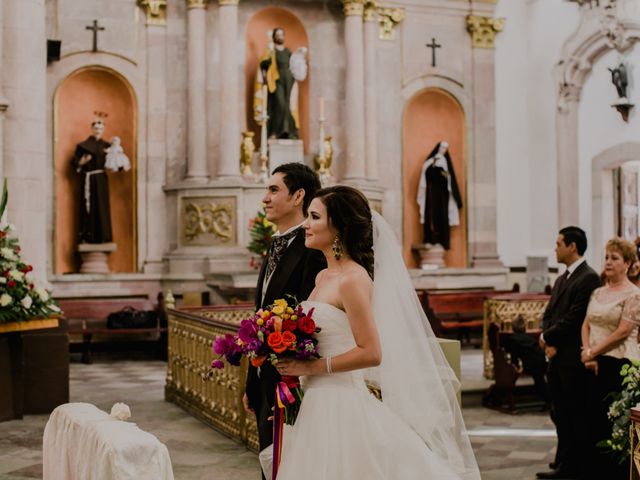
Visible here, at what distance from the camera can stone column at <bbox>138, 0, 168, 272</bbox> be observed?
1499cm

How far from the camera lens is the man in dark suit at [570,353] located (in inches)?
255

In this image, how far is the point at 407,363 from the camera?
4176mm

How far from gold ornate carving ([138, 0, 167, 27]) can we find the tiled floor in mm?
6552

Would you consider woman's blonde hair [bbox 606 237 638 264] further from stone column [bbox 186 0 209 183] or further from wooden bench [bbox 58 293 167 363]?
stone column [bbox 186 0 209 183]

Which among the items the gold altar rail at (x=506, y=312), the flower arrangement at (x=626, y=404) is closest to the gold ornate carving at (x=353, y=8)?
the gold altar rail at (x=506, y=312)

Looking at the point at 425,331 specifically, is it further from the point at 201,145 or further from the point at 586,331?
the point at 201,145

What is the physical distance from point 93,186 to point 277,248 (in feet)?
34.5

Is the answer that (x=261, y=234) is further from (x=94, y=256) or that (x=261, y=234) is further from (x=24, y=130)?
(x=24, y=130)

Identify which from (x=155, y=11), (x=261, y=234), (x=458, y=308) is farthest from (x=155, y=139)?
(x=458, y=308)

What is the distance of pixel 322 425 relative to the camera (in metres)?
3.86

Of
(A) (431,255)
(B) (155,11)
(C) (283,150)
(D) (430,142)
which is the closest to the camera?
(B) (155,11)

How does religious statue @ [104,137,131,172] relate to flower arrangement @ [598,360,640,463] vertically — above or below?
above

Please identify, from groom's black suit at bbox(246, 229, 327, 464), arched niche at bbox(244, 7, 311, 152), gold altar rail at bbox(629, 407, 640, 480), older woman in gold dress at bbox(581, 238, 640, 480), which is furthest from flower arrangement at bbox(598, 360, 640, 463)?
arched niche at bbox(244, 7, 311, 152)

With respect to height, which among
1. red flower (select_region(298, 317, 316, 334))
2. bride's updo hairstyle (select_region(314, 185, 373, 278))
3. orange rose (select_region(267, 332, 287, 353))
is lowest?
orange rose (select_region(267, 332, 287, 353))
